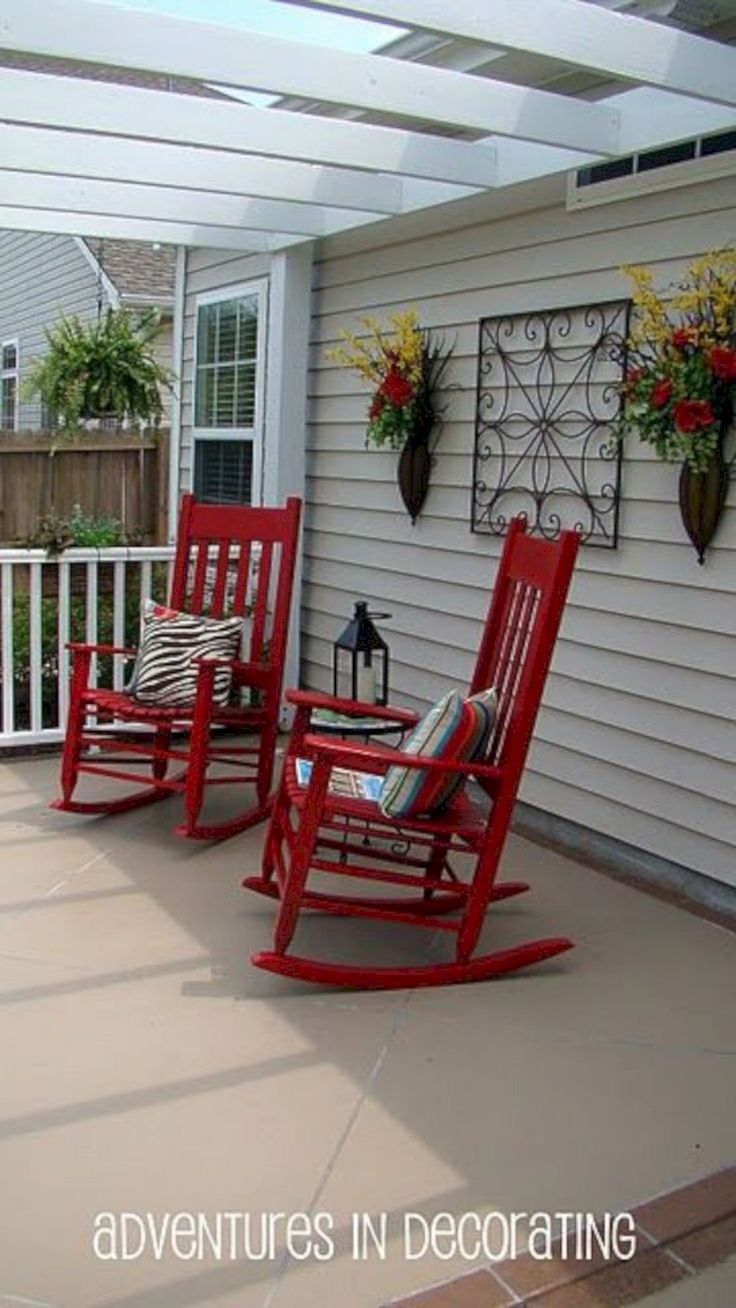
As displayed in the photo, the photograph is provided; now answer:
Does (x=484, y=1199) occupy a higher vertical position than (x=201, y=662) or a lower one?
lower

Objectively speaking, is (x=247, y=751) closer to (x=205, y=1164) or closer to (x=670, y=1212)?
(x=205, y=1164)

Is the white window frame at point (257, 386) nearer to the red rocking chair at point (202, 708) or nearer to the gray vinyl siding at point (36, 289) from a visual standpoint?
the red rocking chair at point (202, 708)

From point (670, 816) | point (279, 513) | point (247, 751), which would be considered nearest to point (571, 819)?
point (670, 816)

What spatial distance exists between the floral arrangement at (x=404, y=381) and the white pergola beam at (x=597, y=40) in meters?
1.77

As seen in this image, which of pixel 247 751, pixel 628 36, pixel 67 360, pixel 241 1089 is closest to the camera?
pixel 241 1089

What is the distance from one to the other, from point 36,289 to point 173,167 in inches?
368

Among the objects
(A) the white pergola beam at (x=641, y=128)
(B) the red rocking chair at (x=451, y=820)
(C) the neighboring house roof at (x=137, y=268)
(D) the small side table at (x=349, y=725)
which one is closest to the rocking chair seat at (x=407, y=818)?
(B) the red rocking chair at (x=451, y=820)

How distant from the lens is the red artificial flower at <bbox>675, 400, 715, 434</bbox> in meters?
3.57

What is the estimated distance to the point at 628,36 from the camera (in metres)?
3.15

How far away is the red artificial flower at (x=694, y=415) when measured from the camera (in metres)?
3.57

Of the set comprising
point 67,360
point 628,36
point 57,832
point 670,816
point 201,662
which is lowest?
point 57,832

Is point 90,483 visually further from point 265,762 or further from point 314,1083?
point 314,1083

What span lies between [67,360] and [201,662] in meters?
3.20

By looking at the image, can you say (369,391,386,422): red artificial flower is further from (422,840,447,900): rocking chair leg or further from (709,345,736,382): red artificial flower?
(422,840,447,900): rocking chair leg
